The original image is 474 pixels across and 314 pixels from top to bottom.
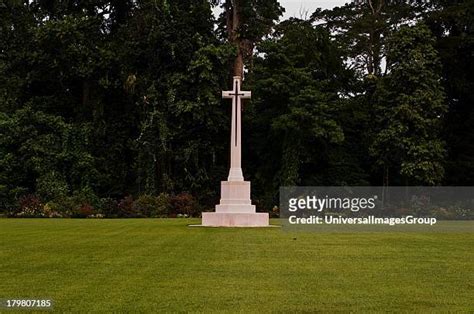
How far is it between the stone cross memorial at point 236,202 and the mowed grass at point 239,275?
7086 mm

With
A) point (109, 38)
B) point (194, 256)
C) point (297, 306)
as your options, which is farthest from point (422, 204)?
point (297, 306)

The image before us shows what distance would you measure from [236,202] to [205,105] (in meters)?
14.2

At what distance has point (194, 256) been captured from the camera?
11961 mm

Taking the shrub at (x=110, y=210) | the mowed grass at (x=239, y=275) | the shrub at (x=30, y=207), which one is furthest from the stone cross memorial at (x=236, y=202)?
the shrub at (x=30, y=207)

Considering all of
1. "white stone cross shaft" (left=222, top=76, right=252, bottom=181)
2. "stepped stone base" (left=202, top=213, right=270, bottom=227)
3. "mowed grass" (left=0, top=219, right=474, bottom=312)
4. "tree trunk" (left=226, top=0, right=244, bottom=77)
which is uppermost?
"tree trunk" (left=226, top=0, right=244, bottom=77)

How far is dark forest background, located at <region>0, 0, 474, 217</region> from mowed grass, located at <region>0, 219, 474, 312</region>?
69.7 ft

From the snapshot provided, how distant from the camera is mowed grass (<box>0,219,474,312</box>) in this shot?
738 cm

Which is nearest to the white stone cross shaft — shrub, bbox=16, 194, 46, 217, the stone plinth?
the stone plinth

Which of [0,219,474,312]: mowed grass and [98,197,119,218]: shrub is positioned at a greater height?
[0,219,474,312]: mowed grass

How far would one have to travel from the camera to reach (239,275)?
951 centimetres

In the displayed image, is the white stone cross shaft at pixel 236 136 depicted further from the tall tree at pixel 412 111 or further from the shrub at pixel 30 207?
the tall tree at pixel 412 111

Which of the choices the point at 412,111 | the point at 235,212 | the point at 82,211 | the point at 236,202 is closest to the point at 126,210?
the point at 82,211

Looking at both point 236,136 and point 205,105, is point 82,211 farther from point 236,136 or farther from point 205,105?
point 236,136

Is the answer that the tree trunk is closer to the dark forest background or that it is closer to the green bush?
the dark forest background
